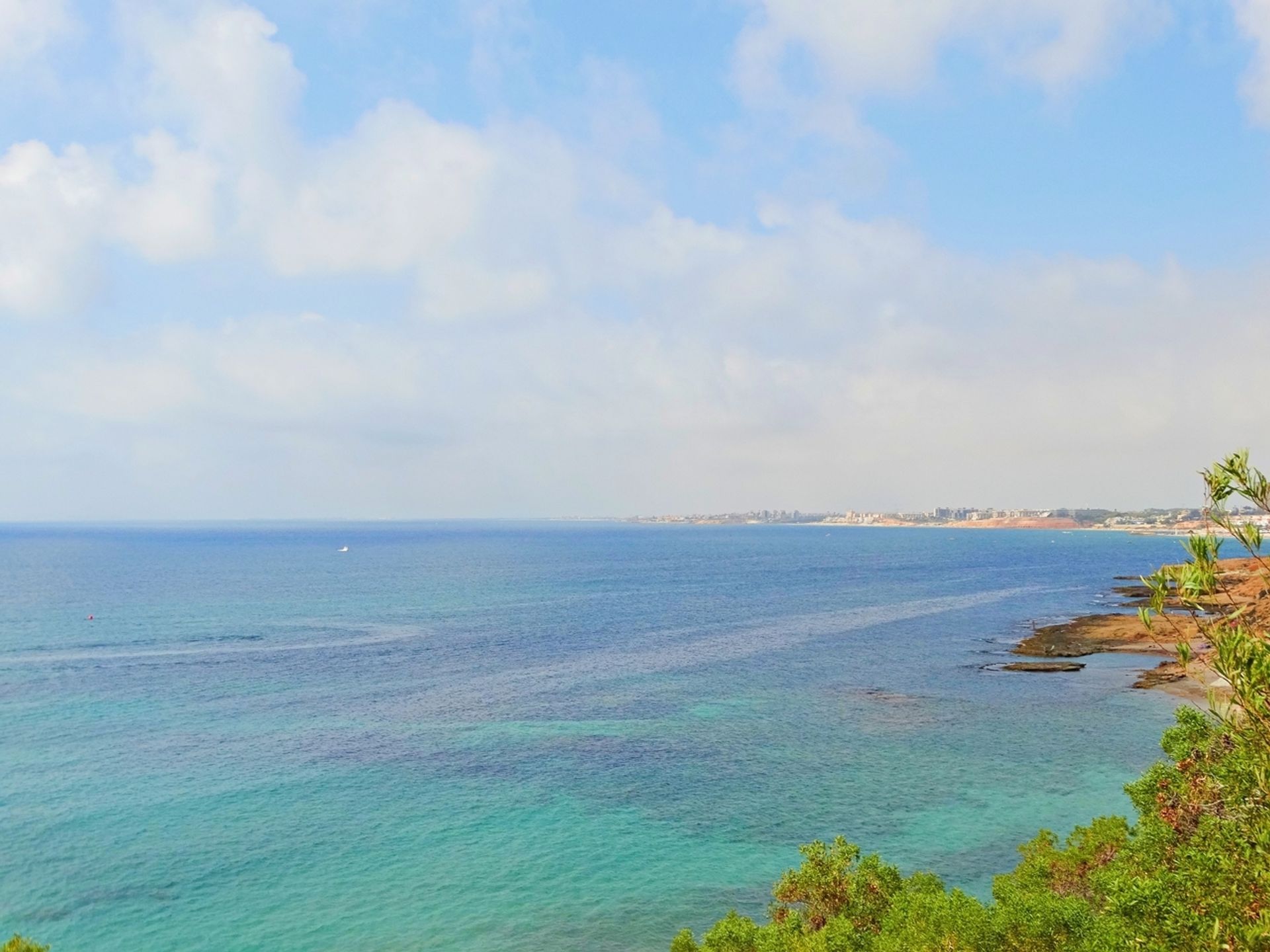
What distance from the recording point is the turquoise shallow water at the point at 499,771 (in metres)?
37.0

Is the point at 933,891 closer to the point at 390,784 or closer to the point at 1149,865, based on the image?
the point at 1149,865

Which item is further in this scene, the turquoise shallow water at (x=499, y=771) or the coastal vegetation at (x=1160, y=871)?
the turquoise shallow water at (x=499, y=771)

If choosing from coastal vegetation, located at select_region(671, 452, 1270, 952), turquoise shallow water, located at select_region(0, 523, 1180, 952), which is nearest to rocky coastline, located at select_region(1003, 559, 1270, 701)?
turquoise shallow water, located at select_region(0, 523, 1180, 952)

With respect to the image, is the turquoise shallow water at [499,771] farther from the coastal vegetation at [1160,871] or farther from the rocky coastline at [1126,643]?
the coastal vegetation at [1160,871]

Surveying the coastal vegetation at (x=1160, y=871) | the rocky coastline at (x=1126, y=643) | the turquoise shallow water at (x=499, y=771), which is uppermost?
the coastal vegetation at (x=1160, y=871)

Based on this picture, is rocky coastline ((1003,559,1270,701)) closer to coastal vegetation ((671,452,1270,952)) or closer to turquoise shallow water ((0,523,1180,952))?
turquoise shallow water ((0,523,1180,952))

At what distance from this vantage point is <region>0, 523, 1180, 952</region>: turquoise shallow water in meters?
37.0

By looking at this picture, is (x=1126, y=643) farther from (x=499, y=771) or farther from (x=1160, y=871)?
(x=1160, y=871)

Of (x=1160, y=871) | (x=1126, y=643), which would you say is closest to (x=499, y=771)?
(x=1160, y=871)

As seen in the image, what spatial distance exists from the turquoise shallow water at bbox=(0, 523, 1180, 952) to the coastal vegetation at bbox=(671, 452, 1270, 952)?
10.8 meters

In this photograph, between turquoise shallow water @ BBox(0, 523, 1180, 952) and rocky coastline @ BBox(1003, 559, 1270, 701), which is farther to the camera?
rocky coastline @ BBox(1003, 559, 1270, 701)

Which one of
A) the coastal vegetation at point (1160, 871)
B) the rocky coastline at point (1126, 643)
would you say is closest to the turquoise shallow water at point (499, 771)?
the rocky coastline at point (1126, 643)

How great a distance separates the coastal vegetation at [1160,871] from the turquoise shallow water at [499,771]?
1083cm

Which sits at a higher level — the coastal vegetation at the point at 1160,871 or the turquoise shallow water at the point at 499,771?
the coastal vegetation at the point at 1160,871
